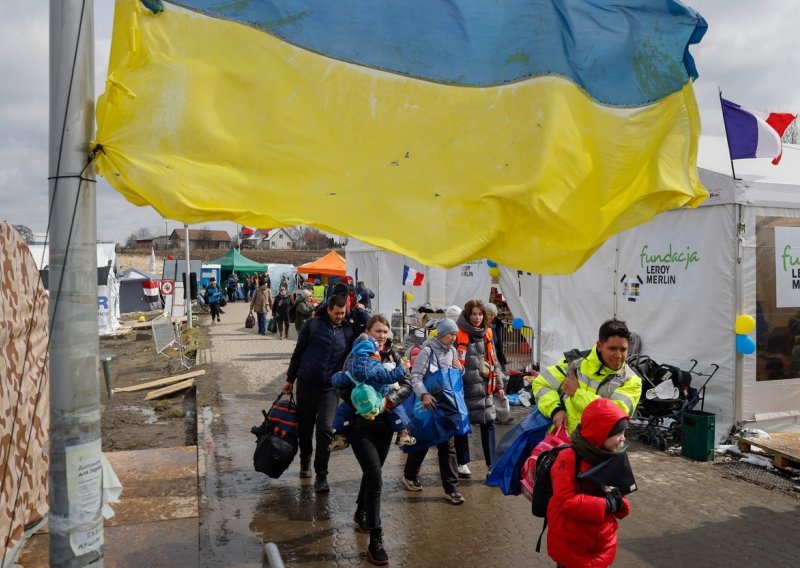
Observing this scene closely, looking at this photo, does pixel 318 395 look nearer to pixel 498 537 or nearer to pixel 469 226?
pixel 498 537

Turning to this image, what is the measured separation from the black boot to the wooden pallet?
16.9 ft

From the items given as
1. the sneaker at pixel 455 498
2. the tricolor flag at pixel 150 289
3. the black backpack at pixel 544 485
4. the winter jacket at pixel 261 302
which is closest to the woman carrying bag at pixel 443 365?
the sneaker at pixel 455 498

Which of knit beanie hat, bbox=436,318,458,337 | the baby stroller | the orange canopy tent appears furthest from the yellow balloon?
the orange canopy tent

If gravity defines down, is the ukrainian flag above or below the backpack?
above

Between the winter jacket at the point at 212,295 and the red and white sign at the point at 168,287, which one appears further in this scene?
the winter jacket at the point at 212,295

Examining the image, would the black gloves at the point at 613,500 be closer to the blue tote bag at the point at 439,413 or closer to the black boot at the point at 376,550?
the black boot at the point at 376,550

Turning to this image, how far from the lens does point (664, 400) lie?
852cm

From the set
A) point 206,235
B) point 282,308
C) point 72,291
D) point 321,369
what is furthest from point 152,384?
point 206,235

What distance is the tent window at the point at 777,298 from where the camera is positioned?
850 centimetres

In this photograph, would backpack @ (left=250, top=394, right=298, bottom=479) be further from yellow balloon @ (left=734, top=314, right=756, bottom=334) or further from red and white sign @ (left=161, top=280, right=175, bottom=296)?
red and white sign @ (left=161, top=280, right=175, bottom=296)

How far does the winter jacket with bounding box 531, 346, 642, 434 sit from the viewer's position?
4.07m

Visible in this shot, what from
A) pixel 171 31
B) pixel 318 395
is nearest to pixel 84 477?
pixel 171 31

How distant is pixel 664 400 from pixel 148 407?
9048mm

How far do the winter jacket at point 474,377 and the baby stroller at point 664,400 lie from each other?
2747 millimetres
